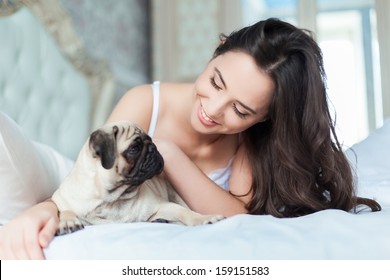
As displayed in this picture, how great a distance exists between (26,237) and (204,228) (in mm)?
361

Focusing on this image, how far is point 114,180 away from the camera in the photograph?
1.24 metres

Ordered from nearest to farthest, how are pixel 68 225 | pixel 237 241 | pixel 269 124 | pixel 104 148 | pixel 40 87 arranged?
pixel 237 241, pixel 68 225, pixel 104 148, pixel 269 124, pixel 40 87

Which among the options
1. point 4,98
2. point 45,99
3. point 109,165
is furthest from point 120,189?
point 45,99

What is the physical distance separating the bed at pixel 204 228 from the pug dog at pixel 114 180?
143mm

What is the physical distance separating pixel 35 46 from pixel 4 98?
33cm

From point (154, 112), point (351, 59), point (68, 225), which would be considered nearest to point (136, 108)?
point (154, 112)

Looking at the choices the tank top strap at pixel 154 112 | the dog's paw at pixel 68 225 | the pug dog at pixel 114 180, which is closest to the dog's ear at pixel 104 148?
the pug dog at pixel 114 180

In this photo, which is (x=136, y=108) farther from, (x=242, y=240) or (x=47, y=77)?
(x=47, y=77)

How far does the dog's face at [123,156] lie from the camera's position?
47.9 inches

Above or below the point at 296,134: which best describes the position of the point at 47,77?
above

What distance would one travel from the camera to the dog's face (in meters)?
1.22

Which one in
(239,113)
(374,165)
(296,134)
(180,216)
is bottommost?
(374,165)

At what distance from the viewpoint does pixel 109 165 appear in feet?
3.97

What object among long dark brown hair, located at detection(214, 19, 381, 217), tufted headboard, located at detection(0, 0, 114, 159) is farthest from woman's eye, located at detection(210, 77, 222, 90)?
tufted headboard, located at detection(0, 0, 114, 159)
